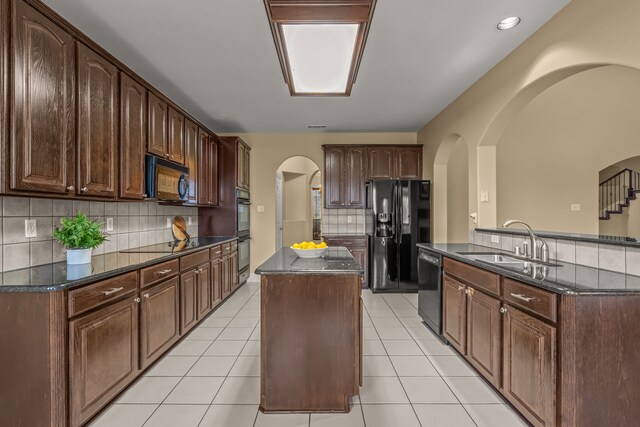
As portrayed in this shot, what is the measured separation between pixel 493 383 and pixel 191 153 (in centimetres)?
374

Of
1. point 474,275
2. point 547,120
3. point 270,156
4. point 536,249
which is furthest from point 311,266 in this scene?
point 547,120

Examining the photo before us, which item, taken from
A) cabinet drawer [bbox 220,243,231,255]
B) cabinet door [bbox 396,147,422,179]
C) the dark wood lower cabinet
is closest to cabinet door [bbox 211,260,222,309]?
the dark wood lower cabinet

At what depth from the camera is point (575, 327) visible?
1.46 m

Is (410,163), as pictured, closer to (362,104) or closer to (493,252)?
(362,104)

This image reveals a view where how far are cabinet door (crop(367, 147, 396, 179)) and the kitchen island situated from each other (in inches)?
137

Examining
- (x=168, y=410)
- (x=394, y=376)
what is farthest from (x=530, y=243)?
(x=168, y=410)

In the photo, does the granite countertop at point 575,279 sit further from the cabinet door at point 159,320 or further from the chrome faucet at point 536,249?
the cabinet door at point 159,320

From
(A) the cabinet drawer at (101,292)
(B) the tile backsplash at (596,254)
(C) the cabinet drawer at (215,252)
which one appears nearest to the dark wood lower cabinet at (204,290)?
(C) the cabinet drawer at (215,252)

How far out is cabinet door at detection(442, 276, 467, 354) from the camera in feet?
8.15

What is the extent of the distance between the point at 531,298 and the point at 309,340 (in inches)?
50.2

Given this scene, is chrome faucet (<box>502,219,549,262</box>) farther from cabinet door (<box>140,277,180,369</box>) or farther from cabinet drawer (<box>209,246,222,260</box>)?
cabinet drawer (<box>209,246,222,260</box>)

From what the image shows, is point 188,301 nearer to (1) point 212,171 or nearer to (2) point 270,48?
(1) point 212,171

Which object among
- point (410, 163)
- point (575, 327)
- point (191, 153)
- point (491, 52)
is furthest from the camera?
point (410, 163)

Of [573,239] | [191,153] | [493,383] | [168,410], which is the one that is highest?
[191,153]
